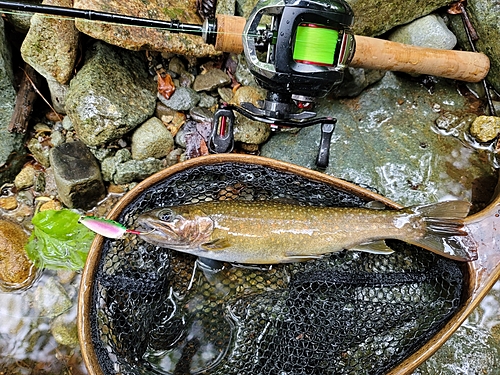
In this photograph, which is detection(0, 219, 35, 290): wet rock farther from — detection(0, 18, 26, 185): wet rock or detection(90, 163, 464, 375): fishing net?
detection(90, 163, 464, 375): fishing net

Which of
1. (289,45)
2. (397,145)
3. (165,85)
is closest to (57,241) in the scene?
(165,85)

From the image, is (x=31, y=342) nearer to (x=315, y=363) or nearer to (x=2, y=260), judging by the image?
(x=2, y=260)

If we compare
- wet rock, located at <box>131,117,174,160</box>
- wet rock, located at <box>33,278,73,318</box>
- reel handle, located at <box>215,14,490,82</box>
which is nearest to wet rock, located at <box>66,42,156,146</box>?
wet rock, located at <box>131,117,174,160</box>

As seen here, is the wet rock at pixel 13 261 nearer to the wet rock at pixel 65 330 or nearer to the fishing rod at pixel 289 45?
the wet rock at pixel 65 330

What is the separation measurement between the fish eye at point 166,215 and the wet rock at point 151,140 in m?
0.89

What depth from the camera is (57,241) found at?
3074mm

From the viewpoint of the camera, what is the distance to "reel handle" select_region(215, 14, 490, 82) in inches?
112

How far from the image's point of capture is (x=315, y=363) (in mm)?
2604

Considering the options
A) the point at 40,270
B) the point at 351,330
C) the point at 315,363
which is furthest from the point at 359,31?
the point at 40,270

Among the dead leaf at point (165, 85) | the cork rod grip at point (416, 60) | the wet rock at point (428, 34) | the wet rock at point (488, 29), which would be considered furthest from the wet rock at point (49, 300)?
the wet rock at point (488, 29)

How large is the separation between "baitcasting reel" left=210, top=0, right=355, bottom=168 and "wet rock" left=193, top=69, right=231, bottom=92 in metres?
0.81

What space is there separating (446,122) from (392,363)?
6.15 ft

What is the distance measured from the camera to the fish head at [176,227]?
8.08 feet

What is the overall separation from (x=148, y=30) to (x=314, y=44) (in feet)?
3.87
